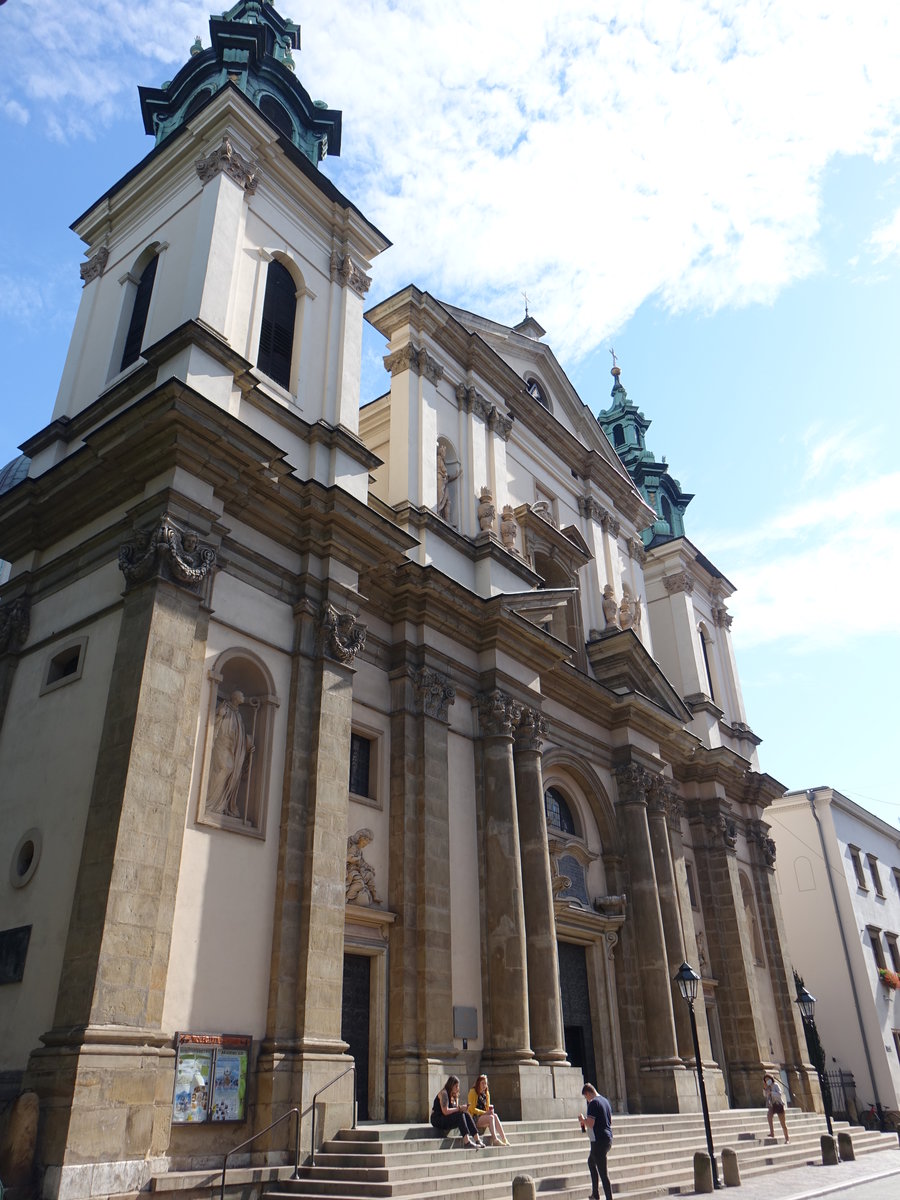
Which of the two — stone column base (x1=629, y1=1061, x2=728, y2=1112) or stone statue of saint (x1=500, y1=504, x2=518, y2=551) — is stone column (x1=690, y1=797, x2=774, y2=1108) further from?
stone statue of saint (x1=500, y1=504, x2=518, y2=551)

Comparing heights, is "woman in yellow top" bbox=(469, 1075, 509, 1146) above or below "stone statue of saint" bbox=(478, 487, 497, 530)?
below

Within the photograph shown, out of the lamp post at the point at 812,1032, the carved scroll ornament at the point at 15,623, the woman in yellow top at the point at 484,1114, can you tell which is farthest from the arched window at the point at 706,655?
the carved scroll ornament at the point at 15,623

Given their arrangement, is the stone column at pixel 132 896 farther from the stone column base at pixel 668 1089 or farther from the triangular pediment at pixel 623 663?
the triangular pediment at pixel 623 663

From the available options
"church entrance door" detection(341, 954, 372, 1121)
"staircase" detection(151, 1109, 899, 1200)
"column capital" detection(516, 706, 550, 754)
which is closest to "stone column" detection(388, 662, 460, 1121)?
"church entrance door" detection(341, 954, 372, 1121)

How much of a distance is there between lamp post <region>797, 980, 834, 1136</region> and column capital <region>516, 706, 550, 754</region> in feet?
27.3

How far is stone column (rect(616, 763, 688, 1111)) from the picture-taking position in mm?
21453

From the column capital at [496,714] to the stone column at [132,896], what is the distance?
7.51 meters

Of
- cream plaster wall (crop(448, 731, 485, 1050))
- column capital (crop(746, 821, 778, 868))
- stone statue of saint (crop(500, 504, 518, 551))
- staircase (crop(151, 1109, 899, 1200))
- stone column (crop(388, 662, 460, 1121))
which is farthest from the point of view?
column capital (crop(746, 821, 778, 868))

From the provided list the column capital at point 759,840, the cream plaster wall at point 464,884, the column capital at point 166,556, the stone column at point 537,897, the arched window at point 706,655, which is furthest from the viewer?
the arched window at point 706,655

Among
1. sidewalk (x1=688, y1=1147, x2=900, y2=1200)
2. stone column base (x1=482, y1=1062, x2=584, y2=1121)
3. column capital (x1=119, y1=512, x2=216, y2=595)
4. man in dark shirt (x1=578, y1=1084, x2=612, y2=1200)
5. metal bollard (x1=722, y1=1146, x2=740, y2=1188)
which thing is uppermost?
column capital (x1=119, y1=512, x2=216, y2=595)

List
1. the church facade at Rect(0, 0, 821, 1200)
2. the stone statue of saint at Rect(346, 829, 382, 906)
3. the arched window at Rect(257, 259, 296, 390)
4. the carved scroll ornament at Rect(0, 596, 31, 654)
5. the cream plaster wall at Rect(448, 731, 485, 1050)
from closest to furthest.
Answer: the church facade at Rect(0, 0, 821, 1200), the carved scroll ornament at Rect(0, 596, 31, 654), the stone statue of saint at Rect(346, 829, 382, 906), the cream plaster wall at Rect(448, 731, 485, 1050), the arched window at Rect(257, 259, 296, 390)

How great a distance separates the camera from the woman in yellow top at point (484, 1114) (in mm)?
14141

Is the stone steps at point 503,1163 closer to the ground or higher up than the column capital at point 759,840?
closer to the ground

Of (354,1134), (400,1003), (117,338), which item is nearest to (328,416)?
(117,338)
